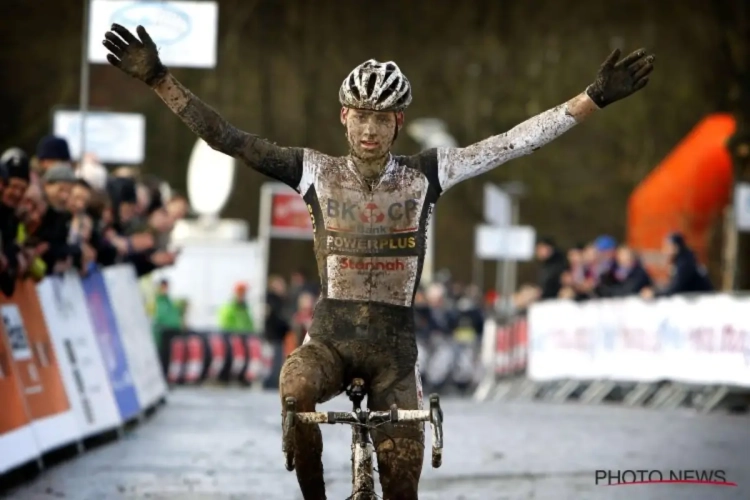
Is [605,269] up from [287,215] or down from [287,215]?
down

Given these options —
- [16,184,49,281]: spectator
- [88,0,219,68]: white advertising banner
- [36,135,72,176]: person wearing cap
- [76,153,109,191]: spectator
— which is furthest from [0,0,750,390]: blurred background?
[16,184,49,281]: spectator

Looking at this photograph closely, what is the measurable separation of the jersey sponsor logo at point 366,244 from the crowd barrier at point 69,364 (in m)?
3.99

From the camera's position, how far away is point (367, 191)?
8.13 meters

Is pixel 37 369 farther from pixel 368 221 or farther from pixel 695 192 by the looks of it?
pixel 695 192

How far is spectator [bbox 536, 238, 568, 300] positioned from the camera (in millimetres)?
26156

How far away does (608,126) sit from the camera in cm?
5191

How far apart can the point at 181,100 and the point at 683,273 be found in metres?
14.6

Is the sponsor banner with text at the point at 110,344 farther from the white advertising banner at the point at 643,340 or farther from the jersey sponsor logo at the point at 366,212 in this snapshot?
the jersey sponsor logo at the point at 366,212

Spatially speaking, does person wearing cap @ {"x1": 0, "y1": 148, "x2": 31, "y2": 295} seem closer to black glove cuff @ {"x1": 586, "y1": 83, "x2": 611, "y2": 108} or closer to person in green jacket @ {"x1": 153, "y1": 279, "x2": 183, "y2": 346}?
black glove cuff @ {"x1": 586, "y1": 83, "x2": 611, "y2": 108}

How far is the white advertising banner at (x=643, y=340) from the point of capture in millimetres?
20328

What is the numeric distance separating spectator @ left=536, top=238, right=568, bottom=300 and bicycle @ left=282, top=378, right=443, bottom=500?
18.6m

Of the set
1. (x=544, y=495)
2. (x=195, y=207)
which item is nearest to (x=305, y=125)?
(x=195, y=207)

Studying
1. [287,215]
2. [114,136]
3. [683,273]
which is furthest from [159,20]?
[287,215]

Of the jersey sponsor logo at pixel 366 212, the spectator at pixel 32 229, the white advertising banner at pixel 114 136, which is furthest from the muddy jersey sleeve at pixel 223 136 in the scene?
the white advertising banner at pixel 114 136
